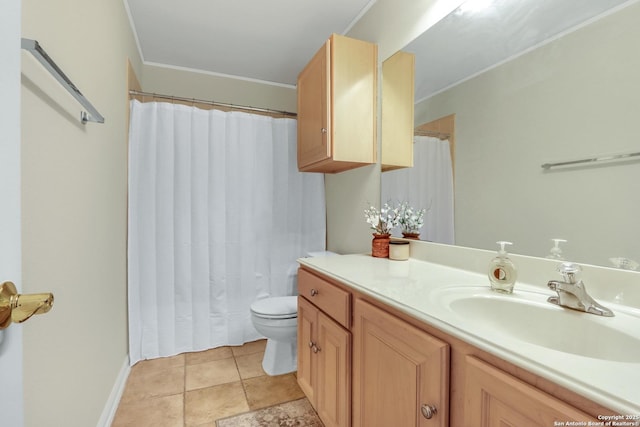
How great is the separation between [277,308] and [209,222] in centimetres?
84

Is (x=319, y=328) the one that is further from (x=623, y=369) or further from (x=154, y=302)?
(x=154, y=302)

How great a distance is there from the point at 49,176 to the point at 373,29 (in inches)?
72.3

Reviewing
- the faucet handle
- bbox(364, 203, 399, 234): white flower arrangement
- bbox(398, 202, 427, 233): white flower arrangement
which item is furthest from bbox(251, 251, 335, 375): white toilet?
the faucet handle

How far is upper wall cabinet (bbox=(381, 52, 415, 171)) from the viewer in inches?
64.2

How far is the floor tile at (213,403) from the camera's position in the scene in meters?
1.54

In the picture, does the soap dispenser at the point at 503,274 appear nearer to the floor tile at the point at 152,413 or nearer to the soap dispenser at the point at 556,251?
the soap dispenser at the point at 556,251

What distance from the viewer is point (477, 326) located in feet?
2.31

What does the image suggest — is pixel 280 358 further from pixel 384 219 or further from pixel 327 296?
pixel 384 219

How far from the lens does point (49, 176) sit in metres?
0.89

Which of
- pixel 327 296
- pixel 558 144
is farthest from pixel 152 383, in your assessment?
pixel 558 144

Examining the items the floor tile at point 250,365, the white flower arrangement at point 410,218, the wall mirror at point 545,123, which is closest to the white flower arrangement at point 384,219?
the white flower arrangement at point 410,218

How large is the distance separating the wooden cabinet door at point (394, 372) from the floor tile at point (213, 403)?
822mm

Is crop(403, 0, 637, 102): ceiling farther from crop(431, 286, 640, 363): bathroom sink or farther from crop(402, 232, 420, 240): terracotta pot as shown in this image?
crop(431, 286, 640, 363): bathroom sink

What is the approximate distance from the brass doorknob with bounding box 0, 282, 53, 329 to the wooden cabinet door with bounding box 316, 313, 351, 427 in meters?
0.97
